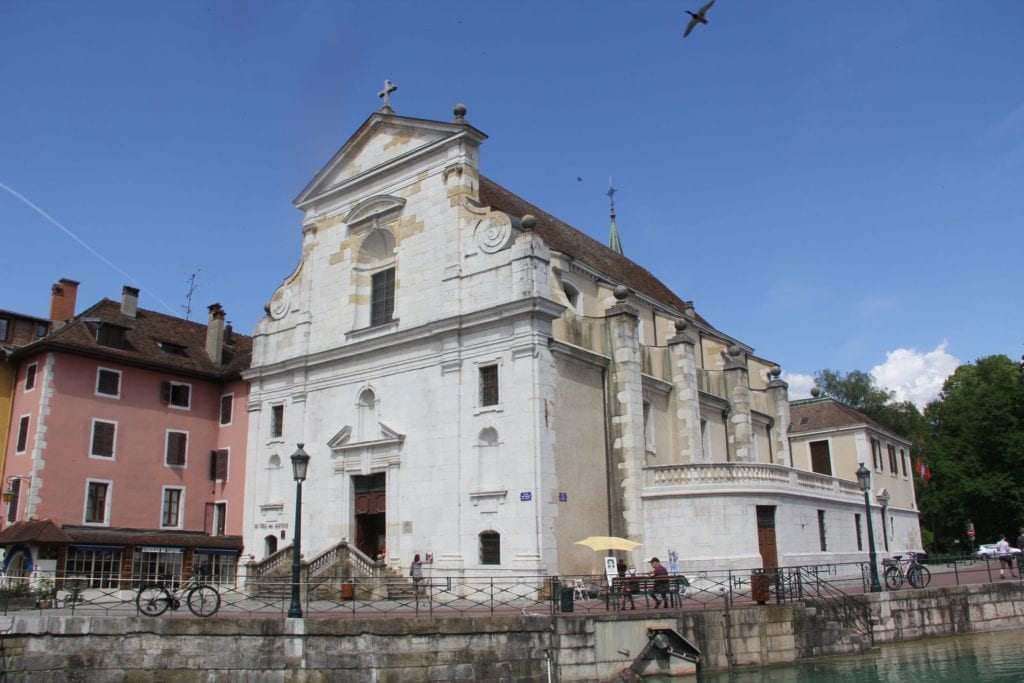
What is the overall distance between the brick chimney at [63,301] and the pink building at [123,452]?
0.13 m

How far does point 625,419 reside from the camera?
30156 millimetres

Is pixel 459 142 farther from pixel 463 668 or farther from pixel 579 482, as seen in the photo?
pixel 463 668

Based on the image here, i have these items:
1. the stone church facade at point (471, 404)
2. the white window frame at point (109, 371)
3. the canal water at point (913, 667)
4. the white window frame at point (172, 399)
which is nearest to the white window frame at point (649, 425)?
the stone church facade at point (471, 404)

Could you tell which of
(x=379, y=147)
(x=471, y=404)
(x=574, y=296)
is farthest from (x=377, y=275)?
A: (x=471, y=404)

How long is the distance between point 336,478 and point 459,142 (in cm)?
1292

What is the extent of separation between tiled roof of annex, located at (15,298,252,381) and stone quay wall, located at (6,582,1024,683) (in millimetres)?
17908

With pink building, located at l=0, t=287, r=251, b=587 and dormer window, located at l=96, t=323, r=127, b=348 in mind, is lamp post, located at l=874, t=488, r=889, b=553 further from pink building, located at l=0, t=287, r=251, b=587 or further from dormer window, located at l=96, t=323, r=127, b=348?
dormer window, located at l=96, t=323, r=127, b=348

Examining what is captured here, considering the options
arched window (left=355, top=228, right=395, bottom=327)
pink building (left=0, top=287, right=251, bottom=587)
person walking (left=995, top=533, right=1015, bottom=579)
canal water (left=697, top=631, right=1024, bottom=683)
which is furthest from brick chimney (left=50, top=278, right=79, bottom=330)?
person walking (left=995, top=533, right=1015, bottom=579)

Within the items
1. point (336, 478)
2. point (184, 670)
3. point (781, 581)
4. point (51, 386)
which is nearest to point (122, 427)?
point (51, 386)

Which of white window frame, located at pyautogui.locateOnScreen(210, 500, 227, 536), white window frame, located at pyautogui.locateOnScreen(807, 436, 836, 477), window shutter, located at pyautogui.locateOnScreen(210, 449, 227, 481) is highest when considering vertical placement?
white window frame, located at pyautogui.locateOnScreen(807, 436, 836, 477)

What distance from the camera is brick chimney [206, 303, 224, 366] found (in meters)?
39.6

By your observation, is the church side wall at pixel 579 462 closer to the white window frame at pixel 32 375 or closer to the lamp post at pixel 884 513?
the lamp post at pixel 884 513

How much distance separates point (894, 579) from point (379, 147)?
23586 millimetres

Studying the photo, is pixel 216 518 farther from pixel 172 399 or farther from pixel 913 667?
pixel 913 667
